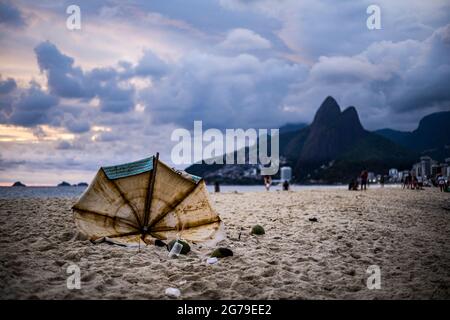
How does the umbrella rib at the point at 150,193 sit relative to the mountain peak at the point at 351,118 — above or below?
below

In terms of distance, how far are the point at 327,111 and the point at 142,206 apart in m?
180

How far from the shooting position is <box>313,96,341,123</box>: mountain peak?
559 ft

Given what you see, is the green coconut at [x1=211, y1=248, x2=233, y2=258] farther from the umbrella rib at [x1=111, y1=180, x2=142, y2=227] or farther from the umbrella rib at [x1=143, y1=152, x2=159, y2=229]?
the umbrella rib at [x1=111, y1=180, x2=142, y2=227]

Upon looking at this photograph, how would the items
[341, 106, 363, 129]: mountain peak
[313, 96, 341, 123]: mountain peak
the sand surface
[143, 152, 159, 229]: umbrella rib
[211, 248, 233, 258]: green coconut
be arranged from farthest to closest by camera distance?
[313, 96, 341, 123]: mountain peak, [341, 106, 363, 129]: mountain peak, [143, 152, 159, 229]: umbrella rib, [211, 248, 233, 258]: green coconut, the sand surface

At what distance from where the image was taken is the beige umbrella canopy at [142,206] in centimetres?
639

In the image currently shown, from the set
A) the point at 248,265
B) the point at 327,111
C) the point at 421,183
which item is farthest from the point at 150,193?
the point at 327,111

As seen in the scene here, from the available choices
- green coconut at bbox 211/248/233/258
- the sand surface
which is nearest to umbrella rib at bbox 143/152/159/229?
the sand surface

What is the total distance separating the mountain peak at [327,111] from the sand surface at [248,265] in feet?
567

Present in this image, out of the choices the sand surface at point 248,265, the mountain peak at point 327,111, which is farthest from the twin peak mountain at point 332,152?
the sand surface at point 248,265

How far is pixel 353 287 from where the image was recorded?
14.6 feet

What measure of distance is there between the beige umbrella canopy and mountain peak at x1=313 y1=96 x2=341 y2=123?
17451 centimetres

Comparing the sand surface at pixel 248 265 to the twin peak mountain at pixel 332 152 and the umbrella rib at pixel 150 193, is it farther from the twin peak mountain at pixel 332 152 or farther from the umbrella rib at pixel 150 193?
the twin peak mountain at pixel 332 152
